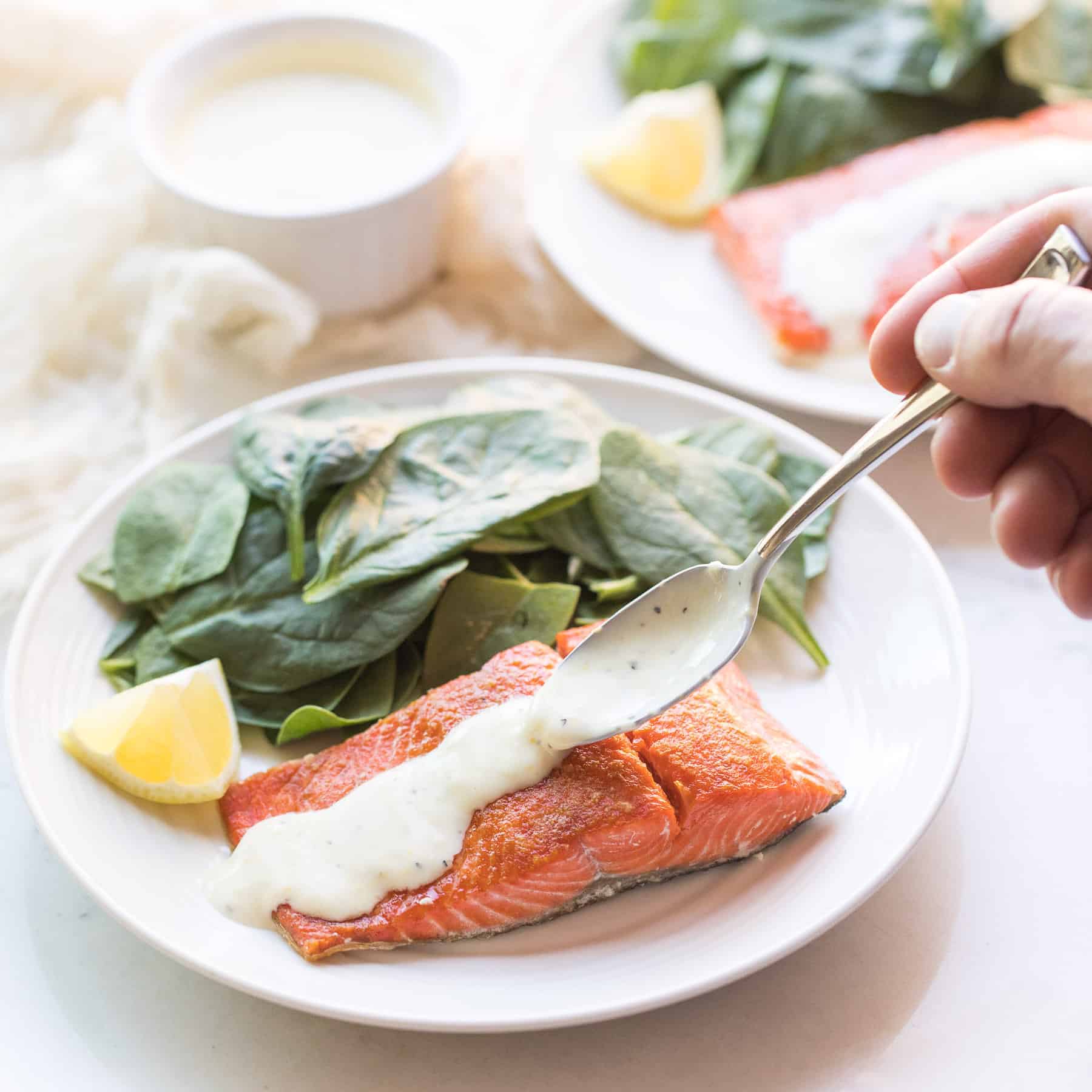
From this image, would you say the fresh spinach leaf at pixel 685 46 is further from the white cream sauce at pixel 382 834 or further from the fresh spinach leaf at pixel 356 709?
the white cream sauce at pixel 382 834

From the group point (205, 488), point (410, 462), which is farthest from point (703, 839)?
point (205, 488)

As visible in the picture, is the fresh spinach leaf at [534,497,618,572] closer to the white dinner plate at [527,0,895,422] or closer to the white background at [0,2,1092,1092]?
the white background at [0,2,1092,1092]

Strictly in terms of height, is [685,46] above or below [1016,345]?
below

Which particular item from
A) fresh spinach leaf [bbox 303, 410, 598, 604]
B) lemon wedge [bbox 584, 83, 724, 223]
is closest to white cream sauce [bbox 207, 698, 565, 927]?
fresh spinach leaf [bbox 303, 410, 598, 604]

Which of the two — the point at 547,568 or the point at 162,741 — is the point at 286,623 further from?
the point at 547,568

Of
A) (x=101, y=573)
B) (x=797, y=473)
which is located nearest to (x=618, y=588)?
(x=797, y=473)

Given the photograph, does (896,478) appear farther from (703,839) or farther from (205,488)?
(205,488)
